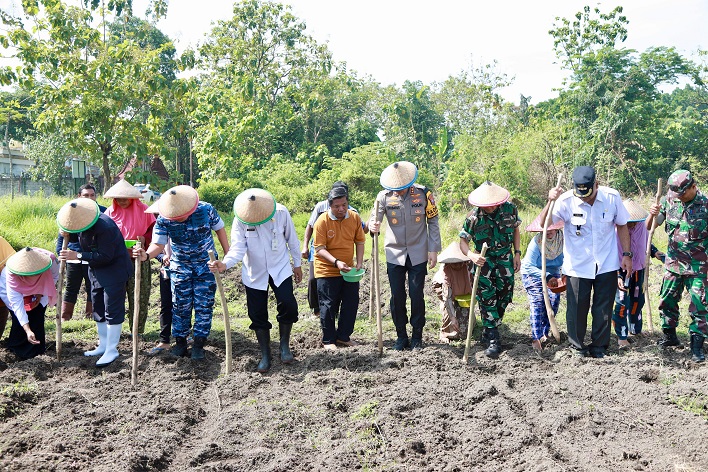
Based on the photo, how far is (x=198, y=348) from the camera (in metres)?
6.07

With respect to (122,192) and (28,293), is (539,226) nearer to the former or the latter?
(122,192)

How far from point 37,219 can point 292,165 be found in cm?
803

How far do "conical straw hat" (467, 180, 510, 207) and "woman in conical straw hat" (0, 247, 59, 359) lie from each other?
155 inches

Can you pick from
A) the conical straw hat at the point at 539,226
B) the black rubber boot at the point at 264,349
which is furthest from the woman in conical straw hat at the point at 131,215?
the conical straw hat at the point at 539,226

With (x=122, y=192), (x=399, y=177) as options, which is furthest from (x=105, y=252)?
(x=399, y=177)

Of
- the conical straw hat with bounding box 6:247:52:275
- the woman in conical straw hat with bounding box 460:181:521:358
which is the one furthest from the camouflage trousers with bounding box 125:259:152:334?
the woman in conical straw hat with bounding box 460:181:521:358

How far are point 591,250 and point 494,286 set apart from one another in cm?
93

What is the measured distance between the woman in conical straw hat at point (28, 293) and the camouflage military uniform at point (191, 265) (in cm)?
114

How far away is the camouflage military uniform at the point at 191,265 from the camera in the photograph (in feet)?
19.2

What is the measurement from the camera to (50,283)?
6.13 m

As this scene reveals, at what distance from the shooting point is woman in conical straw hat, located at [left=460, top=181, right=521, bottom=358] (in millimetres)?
5949

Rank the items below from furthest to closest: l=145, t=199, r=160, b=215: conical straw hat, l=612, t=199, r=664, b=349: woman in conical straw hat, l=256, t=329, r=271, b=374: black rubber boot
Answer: l=612, t=199, r=664, b=349: woman in conical straw hat, l=145, t=199, r=160, b=215: conical straw hat, l=256, t=329, r=271, b=374: black rubber boot

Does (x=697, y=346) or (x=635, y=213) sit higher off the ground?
(x=635, y=213)

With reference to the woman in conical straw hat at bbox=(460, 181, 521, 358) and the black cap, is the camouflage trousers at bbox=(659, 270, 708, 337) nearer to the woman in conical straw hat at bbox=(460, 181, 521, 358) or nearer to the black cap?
the black cap
